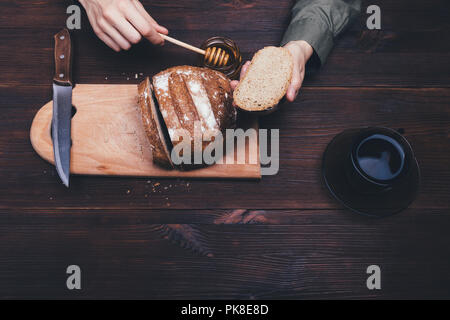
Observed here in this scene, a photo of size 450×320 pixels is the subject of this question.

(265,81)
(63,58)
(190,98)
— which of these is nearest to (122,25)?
(63,58)

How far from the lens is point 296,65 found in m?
1.00

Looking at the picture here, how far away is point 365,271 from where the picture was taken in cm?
113

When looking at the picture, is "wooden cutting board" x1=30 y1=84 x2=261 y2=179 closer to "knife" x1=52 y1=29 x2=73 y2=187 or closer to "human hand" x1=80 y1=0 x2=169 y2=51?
"knife" x1=52 y1=29 x2=73 y2=187

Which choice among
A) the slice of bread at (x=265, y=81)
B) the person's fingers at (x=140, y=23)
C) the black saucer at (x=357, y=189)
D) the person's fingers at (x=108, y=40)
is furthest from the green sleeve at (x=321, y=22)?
the person's fingers at (x=108, y=40)

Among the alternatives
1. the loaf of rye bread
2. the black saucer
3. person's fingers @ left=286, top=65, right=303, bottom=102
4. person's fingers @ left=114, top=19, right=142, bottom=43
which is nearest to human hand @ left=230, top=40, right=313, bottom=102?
person's fingers @ left=286, top=65, right=303, bottom=102

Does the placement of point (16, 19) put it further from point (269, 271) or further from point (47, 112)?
point (269, 271)

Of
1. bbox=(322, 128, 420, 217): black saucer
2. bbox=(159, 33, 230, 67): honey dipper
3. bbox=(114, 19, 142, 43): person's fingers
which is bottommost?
bbox=(322, 128, 420, 217): black saucer

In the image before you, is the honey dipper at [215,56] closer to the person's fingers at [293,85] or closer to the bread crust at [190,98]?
the bread crust at [190,98]

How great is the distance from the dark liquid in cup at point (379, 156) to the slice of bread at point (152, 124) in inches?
24.2

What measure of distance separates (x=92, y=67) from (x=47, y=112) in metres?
0.24

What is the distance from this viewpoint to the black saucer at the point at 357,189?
1.03m

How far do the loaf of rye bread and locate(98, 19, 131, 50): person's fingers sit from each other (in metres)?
0.20

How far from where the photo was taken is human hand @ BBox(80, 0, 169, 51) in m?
1.02

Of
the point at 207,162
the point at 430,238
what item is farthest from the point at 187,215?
the point at 430,238
